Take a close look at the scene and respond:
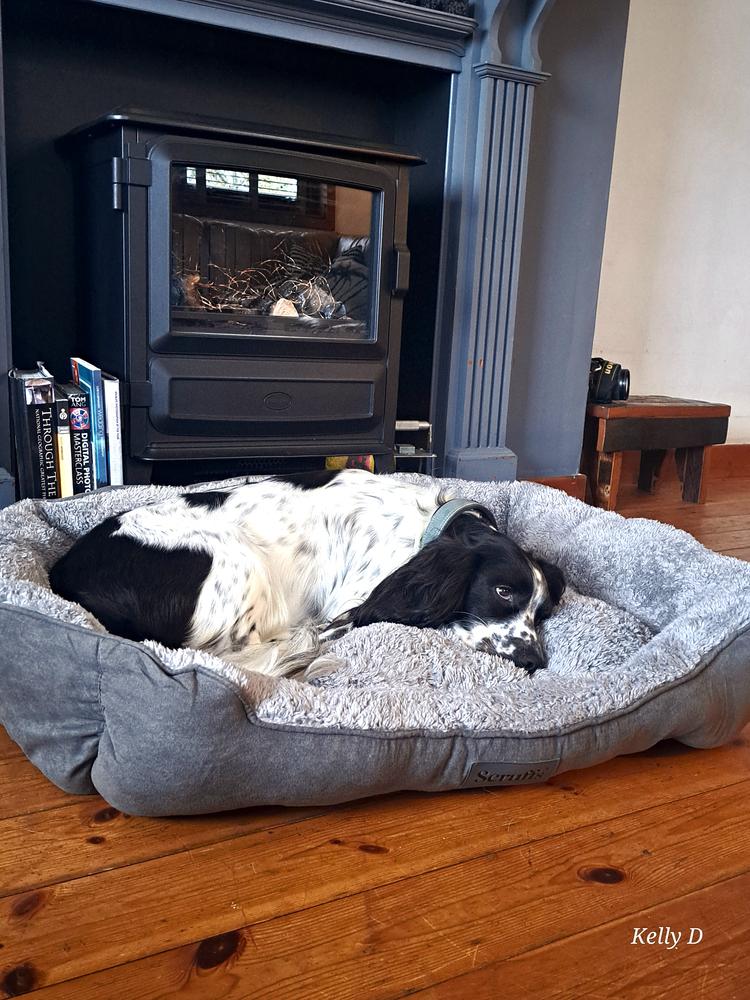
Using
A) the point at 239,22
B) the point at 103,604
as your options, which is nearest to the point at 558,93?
the point at 239,22

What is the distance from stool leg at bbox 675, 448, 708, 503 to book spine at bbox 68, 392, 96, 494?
238 cm

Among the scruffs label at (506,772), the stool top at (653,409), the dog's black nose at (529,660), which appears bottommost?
the scruffs label at (506,772)

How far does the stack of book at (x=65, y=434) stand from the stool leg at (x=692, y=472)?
233cm

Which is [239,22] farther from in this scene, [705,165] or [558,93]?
[705,165]

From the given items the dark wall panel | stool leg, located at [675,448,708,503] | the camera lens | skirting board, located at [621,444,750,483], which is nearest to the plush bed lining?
the dark wall panel

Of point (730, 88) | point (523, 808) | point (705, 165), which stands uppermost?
point (730, 88)

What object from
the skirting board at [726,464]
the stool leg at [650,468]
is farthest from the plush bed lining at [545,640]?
the skirting board at [726,464]

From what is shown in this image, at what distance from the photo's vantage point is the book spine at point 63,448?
2.22 m

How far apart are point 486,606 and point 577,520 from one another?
60 centimetres

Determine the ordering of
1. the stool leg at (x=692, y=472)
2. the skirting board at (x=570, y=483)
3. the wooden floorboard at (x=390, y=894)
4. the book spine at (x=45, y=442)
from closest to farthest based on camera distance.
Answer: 1. the wooden floorboard at (x=390, y=894)
2. the book spine at (x=45, y=442)
3. the skirting board at (x=570, y=483)
4. the stool leg at (x=692, y=472)

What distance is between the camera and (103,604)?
1.49 meters

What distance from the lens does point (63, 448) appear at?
7.32ft

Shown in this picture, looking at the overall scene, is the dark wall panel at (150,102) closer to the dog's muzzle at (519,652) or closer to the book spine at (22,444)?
the book spine at (22,444)

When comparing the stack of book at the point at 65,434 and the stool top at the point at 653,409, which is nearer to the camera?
the stack of book at the point at 65,434
